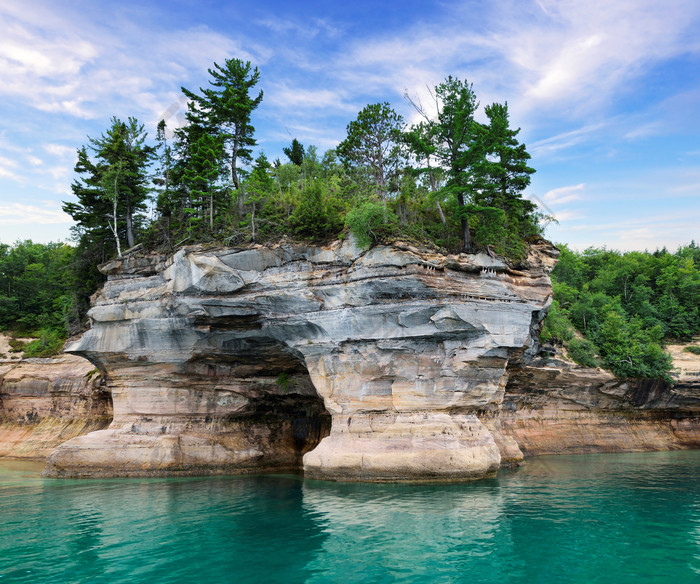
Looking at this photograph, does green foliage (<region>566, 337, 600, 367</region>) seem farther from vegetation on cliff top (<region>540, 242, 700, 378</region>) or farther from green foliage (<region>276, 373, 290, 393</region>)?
green foliage (<region>276, 373, 290, 393</region>)

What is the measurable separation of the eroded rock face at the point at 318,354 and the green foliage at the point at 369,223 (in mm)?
764

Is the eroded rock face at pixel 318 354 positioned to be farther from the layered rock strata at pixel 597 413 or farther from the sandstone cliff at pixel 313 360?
the layered rock strata at pixel 597 413

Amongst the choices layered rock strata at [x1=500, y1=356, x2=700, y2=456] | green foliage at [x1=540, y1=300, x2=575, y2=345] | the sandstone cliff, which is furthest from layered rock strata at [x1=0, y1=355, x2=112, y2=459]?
green foliage at [x1=540, y1=300, x2=575, y2=345]

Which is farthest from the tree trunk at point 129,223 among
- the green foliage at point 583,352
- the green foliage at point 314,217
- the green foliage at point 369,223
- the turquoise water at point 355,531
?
the green foliage at point 583,352

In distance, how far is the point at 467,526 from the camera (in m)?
13.4

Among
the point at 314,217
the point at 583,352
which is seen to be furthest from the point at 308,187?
the point at 583,352

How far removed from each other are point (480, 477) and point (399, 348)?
20.9ft

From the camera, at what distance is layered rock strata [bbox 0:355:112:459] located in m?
29.9

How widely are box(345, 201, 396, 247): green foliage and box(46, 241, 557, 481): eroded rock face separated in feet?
2.51

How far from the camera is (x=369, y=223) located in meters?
22.0

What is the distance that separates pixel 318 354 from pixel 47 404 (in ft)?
67.6

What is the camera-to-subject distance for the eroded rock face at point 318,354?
68.7 ft

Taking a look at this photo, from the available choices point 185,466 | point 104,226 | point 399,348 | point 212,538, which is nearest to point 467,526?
point 212,538

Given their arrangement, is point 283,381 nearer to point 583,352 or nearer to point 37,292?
point 583,352
